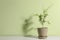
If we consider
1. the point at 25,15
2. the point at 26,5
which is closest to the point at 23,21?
the point at 25,15

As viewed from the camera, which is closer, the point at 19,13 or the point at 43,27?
the point at 43,27

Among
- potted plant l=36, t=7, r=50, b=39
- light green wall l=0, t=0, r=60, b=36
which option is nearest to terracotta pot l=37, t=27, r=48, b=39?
potted plant l=36, t=7, r=50, b=39

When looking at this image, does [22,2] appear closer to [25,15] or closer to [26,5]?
[26,5]

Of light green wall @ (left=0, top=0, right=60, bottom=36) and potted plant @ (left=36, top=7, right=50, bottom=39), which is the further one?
light green wall @ (left=0, top=0, right=60, bottom=36)

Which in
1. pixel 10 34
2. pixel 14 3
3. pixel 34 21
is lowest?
pixel 10 34

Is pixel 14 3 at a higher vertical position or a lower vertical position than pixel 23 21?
higher

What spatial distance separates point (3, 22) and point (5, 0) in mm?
272

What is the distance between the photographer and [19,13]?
1.53m

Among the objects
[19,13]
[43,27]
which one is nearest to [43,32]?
[43,27]

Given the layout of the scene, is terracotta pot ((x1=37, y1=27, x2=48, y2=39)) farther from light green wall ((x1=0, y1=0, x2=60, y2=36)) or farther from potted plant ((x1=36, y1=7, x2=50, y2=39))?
light green wall ((x1=0, y1=0, x2=60, y2=36))

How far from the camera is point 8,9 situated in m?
1.53

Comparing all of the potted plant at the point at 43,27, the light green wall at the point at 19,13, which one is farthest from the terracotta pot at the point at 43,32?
the light green wall at the point at 19,13

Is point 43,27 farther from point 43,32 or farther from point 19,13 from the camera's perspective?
point 19,13

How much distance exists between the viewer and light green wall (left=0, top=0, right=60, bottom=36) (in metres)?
1.51
